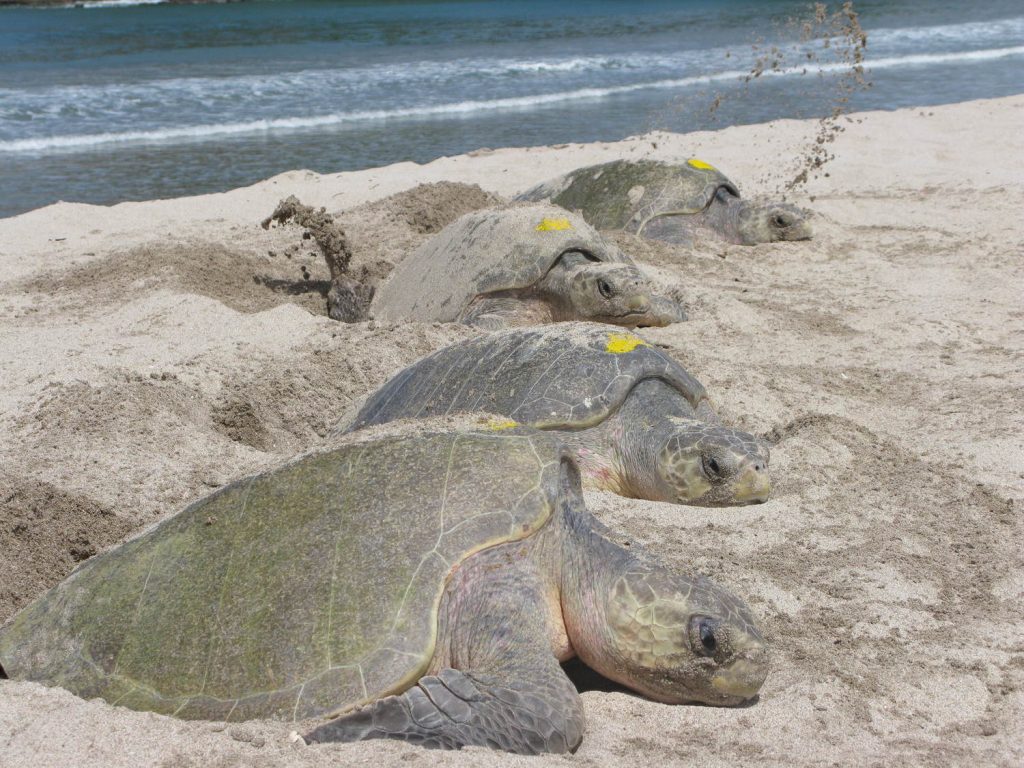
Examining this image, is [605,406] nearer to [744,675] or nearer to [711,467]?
[711,467]

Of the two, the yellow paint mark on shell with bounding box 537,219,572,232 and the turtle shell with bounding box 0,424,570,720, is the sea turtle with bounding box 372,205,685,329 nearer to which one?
Answer: the yellow paint mark on shell with bounding box 537,219,572,232

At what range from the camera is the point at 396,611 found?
6.81 feet

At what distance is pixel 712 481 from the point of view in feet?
10.5

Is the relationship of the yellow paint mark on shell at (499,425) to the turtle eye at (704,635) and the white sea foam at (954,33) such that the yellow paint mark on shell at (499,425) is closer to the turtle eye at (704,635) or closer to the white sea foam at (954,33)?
the turtle eye at (704,635)

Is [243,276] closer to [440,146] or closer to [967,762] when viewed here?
[967,762]

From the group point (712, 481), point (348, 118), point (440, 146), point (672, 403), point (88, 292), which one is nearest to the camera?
point (712, 481)

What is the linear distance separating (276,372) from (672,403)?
1805mm

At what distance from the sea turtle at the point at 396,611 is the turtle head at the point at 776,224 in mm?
4937

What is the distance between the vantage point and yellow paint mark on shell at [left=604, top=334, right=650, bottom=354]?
3.50 m

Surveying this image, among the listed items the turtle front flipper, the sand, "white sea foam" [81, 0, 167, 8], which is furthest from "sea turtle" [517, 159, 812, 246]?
"white sea foam" [81, 0, 167, 8]

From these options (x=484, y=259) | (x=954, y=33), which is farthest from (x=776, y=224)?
(x=954, y=33)

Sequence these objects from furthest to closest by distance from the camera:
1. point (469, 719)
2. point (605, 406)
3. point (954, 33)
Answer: point (954, 33)
point (605, 406)
point (469, 719)

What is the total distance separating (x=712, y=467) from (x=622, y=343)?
23.5 inches

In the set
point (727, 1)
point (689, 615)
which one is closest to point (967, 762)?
point (689, 615)
